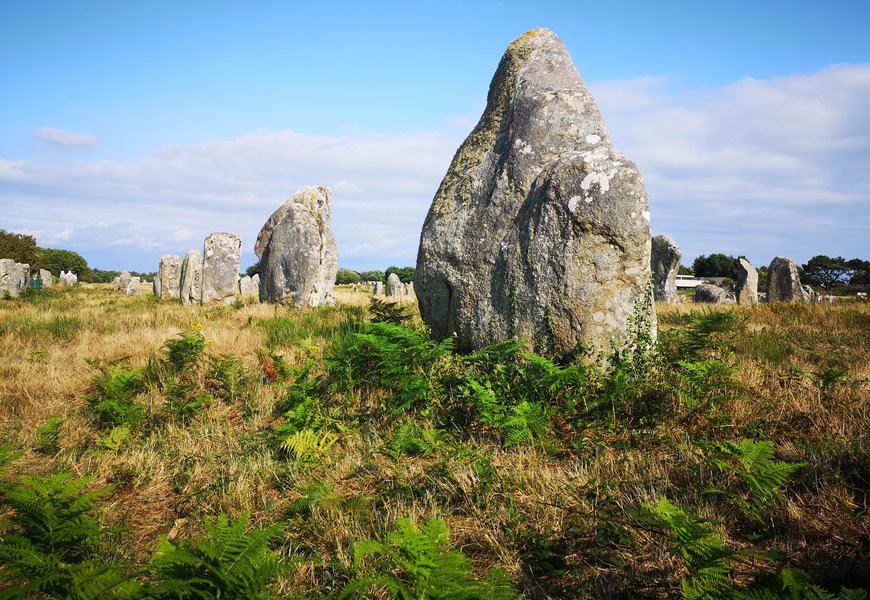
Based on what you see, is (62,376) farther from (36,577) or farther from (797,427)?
(797,427)

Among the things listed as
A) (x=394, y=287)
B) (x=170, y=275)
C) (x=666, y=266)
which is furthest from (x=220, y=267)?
(x=666, y=266)

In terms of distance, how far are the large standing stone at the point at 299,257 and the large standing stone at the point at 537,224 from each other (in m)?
9.51

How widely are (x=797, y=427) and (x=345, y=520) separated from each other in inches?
154

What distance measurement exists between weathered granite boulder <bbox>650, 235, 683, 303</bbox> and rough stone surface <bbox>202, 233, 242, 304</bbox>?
17160 mm

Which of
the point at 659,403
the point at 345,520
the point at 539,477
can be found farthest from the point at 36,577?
the point at 659,403

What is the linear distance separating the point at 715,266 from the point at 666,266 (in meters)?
57.9

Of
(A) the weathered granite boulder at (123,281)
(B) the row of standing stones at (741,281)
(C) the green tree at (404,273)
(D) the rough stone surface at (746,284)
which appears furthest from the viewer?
(C) the green tree at (404,273)

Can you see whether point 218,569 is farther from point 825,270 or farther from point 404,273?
point 825,270

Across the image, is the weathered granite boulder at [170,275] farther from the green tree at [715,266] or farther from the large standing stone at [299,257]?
the green tree at [715,266]

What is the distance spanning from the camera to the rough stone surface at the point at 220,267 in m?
19.8

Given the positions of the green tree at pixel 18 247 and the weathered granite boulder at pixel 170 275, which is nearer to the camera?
the weathered granite boulder at pixel 170 275

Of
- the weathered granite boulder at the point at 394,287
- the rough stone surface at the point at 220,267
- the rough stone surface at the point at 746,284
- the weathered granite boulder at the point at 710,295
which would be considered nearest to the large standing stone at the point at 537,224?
the rough stone surface at the point at 220,267

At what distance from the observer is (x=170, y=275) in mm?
24094

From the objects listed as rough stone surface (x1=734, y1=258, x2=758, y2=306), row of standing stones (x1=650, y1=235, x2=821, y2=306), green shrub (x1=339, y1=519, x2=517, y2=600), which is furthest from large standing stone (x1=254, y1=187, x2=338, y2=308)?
rough stone surface (x1=734, y1=258, x2=758, y2=306)
